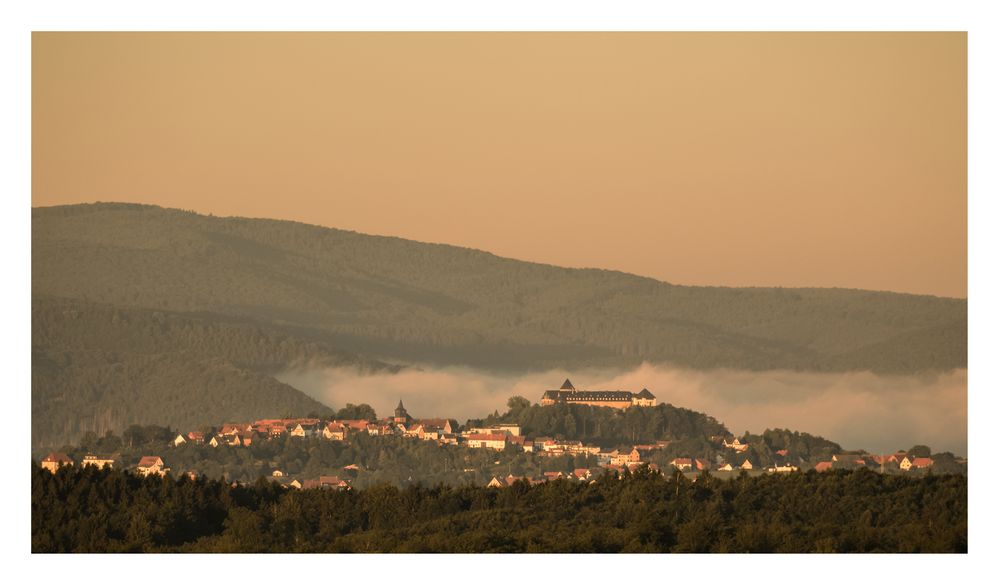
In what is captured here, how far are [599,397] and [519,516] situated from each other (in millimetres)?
32829

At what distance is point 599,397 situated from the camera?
2311 inches

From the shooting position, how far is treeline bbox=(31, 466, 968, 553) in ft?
78.6

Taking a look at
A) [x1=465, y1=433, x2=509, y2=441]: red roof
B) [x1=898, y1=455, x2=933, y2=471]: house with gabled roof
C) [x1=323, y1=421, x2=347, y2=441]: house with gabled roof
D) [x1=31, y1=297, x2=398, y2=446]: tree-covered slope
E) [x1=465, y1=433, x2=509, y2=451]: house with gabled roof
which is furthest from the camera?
[x1=31, y1=297, x2=398, y2=446]: tree-covered slope

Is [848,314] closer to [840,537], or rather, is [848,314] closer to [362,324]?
[362,324]

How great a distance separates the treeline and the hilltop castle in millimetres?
28396

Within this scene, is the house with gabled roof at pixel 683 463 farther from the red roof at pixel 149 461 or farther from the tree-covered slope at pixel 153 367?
the tree-covered slope at pixel 153 367

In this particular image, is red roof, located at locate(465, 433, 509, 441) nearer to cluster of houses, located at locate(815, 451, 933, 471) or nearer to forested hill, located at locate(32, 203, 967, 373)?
forested hill, located at locate(32, 203, 967, 373)

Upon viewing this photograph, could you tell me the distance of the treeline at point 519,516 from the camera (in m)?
24.0

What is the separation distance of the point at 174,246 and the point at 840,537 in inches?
1882

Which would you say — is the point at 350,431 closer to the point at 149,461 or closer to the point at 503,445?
the point at 503,445

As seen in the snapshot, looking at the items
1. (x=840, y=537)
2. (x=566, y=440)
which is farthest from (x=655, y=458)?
(x=840, y=537)

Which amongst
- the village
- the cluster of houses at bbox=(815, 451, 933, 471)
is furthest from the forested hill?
the cluster of houses at bbox=(815, 451, 933, 471)

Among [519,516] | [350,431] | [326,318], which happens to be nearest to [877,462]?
[350,431]

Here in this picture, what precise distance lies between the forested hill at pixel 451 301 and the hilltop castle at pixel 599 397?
3165 mm
